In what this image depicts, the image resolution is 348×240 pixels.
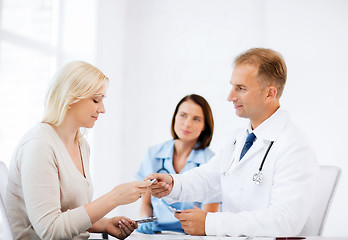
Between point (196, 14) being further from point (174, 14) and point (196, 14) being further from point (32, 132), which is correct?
point (32, 132)

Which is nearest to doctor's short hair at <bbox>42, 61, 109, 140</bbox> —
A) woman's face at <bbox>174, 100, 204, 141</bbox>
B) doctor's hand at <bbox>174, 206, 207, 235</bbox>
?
doctor's hand at <bbox>174, 206, 207, 235</bbox>

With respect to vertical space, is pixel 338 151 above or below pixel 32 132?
below

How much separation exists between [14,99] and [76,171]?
1454 millimetres

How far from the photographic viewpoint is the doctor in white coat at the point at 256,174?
57.8 inches

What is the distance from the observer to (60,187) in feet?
4.90

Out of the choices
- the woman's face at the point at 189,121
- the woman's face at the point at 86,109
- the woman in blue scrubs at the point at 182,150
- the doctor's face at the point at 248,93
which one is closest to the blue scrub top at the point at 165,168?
the woman in blue scrubs at the point at 182,150

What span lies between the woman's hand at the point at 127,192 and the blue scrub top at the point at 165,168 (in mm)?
813

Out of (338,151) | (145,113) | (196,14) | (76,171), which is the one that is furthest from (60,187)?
(196,14)

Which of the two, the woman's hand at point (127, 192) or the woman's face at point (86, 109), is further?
the woman's face at point (86, 109)

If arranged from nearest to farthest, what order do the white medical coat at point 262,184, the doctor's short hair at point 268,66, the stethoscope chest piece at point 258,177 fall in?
the white medical coat at point 262,184 → the stethoscope chest piece at point 258,177 → the doctor's short hair at point 268,66

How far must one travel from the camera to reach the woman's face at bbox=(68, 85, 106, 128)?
1.59m

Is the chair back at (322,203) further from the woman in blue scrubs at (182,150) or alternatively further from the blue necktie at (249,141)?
the woman in blue scrubs at (182,150)

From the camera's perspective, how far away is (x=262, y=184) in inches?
63.9

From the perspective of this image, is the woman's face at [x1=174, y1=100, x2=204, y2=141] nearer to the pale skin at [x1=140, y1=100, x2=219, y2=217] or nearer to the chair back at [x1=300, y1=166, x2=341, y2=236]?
the pale skin at [x1=140, y1=100, x2=219, y2=217]
